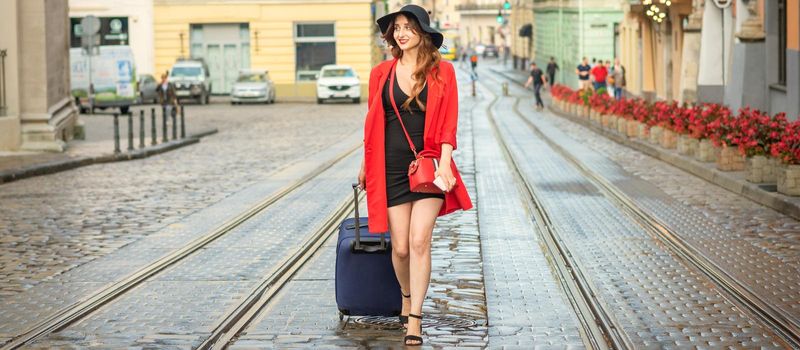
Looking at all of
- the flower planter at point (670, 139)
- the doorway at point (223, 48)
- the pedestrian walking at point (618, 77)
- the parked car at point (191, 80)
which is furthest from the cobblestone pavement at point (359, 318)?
the doorway at point (223, 48)

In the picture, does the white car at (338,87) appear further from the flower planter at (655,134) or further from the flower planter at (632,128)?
the flower planter at (655,134)

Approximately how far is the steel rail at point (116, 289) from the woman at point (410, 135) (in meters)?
2.19

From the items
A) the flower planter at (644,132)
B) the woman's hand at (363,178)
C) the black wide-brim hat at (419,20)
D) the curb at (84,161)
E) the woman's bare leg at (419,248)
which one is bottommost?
the curb at (84,161)

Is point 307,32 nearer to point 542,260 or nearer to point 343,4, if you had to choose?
point 343,4

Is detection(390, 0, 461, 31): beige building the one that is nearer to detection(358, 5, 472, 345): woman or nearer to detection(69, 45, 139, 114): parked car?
detection(69, 45, 139, 114): parked car

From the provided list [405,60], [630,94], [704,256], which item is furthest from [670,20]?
[405,60]

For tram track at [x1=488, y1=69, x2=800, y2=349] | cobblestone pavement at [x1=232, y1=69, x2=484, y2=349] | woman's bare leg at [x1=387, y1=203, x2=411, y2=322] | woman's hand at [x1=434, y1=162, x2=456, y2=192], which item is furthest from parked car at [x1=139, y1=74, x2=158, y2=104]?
woman's hand at [x1=434, y1=162, x2=456, y2=192]

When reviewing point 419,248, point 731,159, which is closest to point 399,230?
point 419,248

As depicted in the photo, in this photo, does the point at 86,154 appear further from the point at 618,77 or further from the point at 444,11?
the point at 444,11

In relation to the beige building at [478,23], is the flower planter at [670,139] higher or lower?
lower

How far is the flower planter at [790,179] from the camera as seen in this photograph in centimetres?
1658

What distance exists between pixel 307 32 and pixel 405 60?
2259 inches

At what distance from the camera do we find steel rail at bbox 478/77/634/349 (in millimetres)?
8430

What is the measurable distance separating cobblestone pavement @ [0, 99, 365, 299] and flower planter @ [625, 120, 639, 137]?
251 inches
